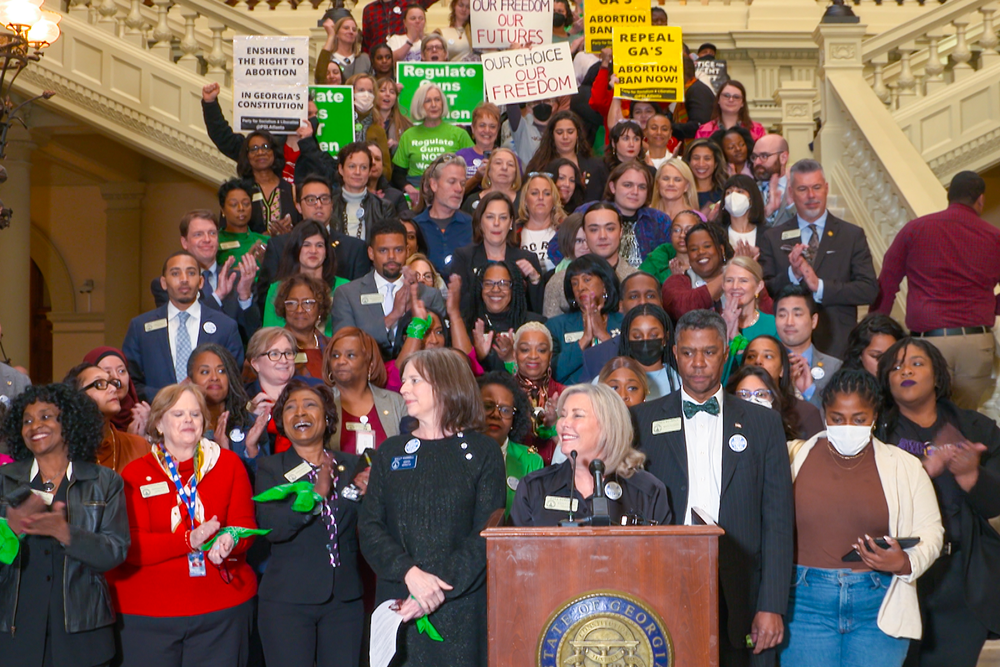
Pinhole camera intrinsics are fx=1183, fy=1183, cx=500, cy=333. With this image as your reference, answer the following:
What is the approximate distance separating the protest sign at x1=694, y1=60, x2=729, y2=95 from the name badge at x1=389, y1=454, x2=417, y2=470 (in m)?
7.29

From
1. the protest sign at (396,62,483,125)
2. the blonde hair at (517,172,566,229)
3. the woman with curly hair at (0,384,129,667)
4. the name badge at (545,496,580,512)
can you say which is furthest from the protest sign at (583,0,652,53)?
the name badge at (545,496,580,512)

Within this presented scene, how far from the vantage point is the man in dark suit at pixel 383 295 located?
627 cm

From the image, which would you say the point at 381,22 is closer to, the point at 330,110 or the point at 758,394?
the point at 330,110

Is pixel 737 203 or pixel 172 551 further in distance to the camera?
pixel 737 203

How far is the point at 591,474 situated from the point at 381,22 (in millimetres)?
7644

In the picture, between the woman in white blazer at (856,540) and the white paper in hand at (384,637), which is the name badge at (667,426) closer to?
the woman in white blazer at (856,540)

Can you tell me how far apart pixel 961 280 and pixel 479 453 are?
362 cm

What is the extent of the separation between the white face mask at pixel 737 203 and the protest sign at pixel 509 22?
3.50 meters

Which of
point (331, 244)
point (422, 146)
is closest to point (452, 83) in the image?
point (422, 146)

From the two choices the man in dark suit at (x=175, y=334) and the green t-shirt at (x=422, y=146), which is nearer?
the man in dark suit at (x=175, y=334)

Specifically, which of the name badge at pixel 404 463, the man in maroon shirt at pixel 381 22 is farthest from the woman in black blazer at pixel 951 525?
the man in maroon shirt at pixel 381 22

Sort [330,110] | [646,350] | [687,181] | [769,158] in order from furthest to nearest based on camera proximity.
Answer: [330,110], [769,158], [687,181], [646,350]

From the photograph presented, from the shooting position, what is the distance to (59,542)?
406 centimetres

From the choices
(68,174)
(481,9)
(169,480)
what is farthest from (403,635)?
(68,174)
